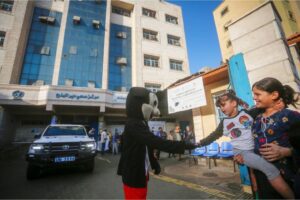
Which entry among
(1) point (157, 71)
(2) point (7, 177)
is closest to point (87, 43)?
(1) point (157, 71)

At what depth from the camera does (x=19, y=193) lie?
3.73m

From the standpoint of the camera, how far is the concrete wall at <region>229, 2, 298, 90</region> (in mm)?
3068

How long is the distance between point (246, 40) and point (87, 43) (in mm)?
17120

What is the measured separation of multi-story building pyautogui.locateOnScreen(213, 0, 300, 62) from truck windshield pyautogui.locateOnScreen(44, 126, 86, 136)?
56.0 feet

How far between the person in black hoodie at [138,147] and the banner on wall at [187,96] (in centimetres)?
548

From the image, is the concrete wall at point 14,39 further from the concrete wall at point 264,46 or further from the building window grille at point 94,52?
the concrete wall at point 264,46

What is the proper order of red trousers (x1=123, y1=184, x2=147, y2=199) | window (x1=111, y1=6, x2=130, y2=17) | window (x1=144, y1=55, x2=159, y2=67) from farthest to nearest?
window (x1=111, y1=6, x2=130, y2=17), window (x1=144, y1=55, x2=159, y2=67), red trousers (x1=123, y1=184, x2=147, y2=199)

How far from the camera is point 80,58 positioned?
16.5 metres

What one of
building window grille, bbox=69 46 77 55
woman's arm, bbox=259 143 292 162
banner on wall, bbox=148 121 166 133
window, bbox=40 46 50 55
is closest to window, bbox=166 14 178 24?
building window grille, bbox=69 46 77 55

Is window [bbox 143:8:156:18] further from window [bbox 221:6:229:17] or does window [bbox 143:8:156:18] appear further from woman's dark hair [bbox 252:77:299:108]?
woman's dark hair [bbox 252:77:299:108]

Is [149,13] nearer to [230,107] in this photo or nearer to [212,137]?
[230,107]

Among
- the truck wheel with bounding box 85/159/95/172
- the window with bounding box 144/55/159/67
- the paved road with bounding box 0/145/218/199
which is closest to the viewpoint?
the paved road with bounding box 0/145/218/199

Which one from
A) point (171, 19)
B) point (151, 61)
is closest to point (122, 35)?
point (151, 61)

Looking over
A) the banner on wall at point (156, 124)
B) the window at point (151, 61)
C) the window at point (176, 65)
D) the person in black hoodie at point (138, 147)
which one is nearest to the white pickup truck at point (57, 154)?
the person in black hoodie at point (138, 147)
